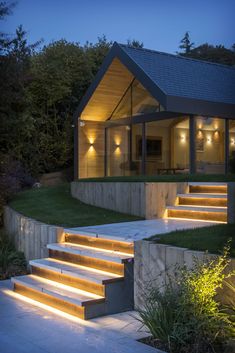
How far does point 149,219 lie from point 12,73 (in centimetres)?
370

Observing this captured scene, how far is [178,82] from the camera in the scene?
14375mm

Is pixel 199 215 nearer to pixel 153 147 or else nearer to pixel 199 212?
pixel 199 212

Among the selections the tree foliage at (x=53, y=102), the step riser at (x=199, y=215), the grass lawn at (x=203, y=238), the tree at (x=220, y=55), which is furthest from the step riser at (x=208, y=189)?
the tree at (x=220, y=55)

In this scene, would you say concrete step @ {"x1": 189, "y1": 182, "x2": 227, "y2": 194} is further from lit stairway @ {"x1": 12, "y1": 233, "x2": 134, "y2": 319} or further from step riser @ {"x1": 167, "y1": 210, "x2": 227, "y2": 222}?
lit stairway @ {"x1": 12, "y1": 233, "x2": 134, "y2": 319}

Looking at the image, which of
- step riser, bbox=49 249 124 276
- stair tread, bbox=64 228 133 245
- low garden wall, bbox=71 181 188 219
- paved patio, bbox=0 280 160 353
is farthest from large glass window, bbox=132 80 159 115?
paved patio, bbox=0 280 160 353

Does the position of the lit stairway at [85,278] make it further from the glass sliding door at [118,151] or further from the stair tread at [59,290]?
the glass sliding door at [118,151]

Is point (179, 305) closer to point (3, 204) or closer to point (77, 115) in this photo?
point (3, 204)

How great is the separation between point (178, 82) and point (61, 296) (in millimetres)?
10366

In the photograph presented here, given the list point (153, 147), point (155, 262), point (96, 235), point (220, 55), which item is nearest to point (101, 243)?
point (96, 235)

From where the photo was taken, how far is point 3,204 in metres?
9.88

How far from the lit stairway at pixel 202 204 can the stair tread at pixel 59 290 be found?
11.1 feet

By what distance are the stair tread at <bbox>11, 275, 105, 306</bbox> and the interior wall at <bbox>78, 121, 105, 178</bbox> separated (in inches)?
423

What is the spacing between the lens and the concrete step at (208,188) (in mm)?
9148

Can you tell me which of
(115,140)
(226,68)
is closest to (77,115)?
(115,140)
